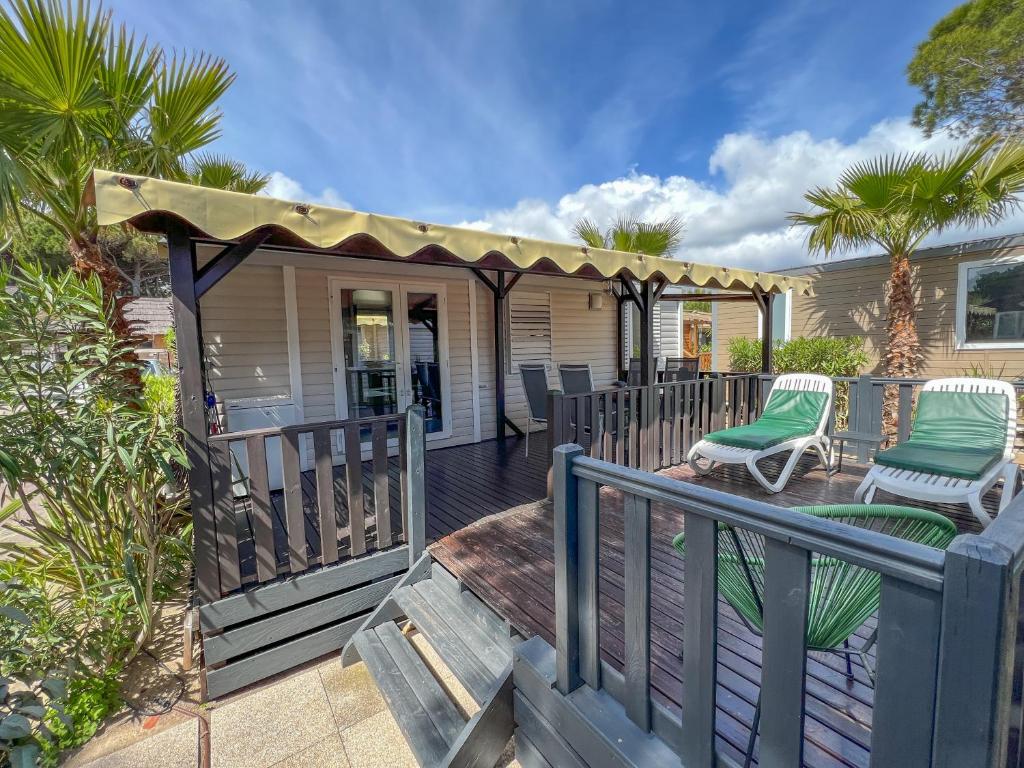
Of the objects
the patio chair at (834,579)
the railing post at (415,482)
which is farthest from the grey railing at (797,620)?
the railing post at (415,482)

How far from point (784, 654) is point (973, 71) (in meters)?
12.9

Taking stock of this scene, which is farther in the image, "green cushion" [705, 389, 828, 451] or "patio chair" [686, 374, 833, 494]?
"green cushion" [705, 389, 828, 451]

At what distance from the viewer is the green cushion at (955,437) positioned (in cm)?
334

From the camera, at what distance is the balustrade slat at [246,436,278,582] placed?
2617 mm

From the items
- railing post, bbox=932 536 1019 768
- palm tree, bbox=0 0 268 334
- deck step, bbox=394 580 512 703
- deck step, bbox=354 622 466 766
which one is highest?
palm tree, bbox=0 0 268 334

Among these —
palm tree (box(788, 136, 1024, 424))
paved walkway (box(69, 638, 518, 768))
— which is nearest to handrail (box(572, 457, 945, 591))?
paved walkway (box(69, 638, 518, 768))

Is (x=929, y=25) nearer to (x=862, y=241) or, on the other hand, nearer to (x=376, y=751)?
(x=862, y=241)

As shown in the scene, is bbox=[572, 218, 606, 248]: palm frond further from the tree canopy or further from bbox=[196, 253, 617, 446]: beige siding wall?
the tree canopy

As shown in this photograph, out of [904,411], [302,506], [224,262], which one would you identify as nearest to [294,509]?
[302,506]

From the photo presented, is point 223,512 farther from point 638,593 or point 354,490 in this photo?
point 638,593

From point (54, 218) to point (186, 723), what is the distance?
322 centimetres

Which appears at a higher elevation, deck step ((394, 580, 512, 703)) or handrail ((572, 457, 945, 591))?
handrail ((572, 457, 945, 591))

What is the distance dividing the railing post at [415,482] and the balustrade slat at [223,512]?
40.0 inches

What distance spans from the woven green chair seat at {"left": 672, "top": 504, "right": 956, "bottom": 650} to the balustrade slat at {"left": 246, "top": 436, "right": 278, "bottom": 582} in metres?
2.27
